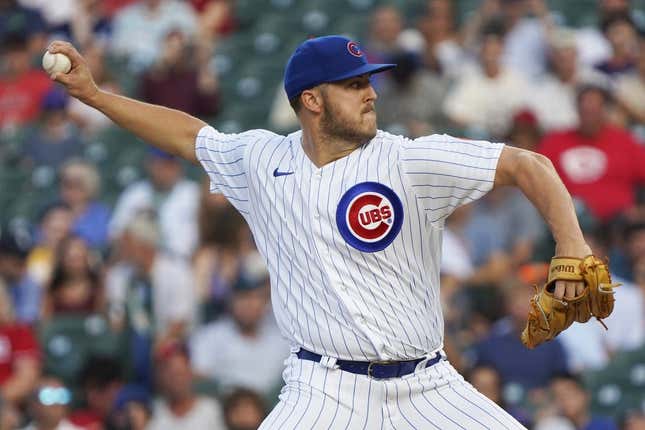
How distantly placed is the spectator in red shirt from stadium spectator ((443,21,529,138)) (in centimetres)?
45

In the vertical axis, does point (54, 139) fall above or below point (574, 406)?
above

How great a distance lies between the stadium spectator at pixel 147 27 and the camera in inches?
449

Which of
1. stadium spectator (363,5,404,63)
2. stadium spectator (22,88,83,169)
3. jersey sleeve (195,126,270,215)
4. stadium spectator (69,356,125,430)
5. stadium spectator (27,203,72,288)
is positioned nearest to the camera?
jersey sleeve (195,126,270,215)

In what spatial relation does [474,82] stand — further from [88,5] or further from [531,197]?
[531,197]

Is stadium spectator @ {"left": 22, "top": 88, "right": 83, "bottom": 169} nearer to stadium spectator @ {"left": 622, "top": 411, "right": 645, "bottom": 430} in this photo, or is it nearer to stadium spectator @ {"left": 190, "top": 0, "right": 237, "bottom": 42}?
stadium spectator @ {"left": 190, "top": 0, "right": 237, "bottom": 42}

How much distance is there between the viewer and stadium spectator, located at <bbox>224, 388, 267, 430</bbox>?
741 cm

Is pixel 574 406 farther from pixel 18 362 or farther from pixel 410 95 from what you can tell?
pixel 18 362

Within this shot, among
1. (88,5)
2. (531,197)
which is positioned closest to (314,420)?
(531,197)

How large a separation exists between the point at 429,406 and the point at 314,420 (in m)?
0.38

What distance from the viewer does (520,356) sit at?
7.45 m

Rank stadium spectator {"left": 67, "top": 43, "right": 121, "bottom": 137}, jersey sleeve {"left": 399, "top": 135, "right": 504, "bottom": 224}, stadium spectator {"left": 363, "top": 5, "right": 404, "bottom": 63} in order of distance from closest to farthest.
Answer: jersey sleeve {"left": 399, "top": 135, "right": 504, "bottom": 224} < stadium spectator {"left": 363, "top": 5, "right": 404, "bottom": 63} < stadium spectator {"left": 67, "top": 43, "right": 121, "bottom": 137}

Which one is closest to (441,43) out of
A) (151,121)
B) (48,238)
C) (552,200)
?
(48,238)

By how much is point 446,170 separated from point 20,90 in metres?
8.04

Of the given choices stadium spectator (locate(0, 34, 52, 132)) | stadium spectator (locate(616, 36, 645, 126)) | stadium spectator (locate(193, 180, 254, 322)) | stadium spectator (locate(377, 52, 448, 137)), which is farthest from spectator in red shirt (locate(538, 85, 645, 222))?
stadium spectator (locate(0, 34, 52, 132))
